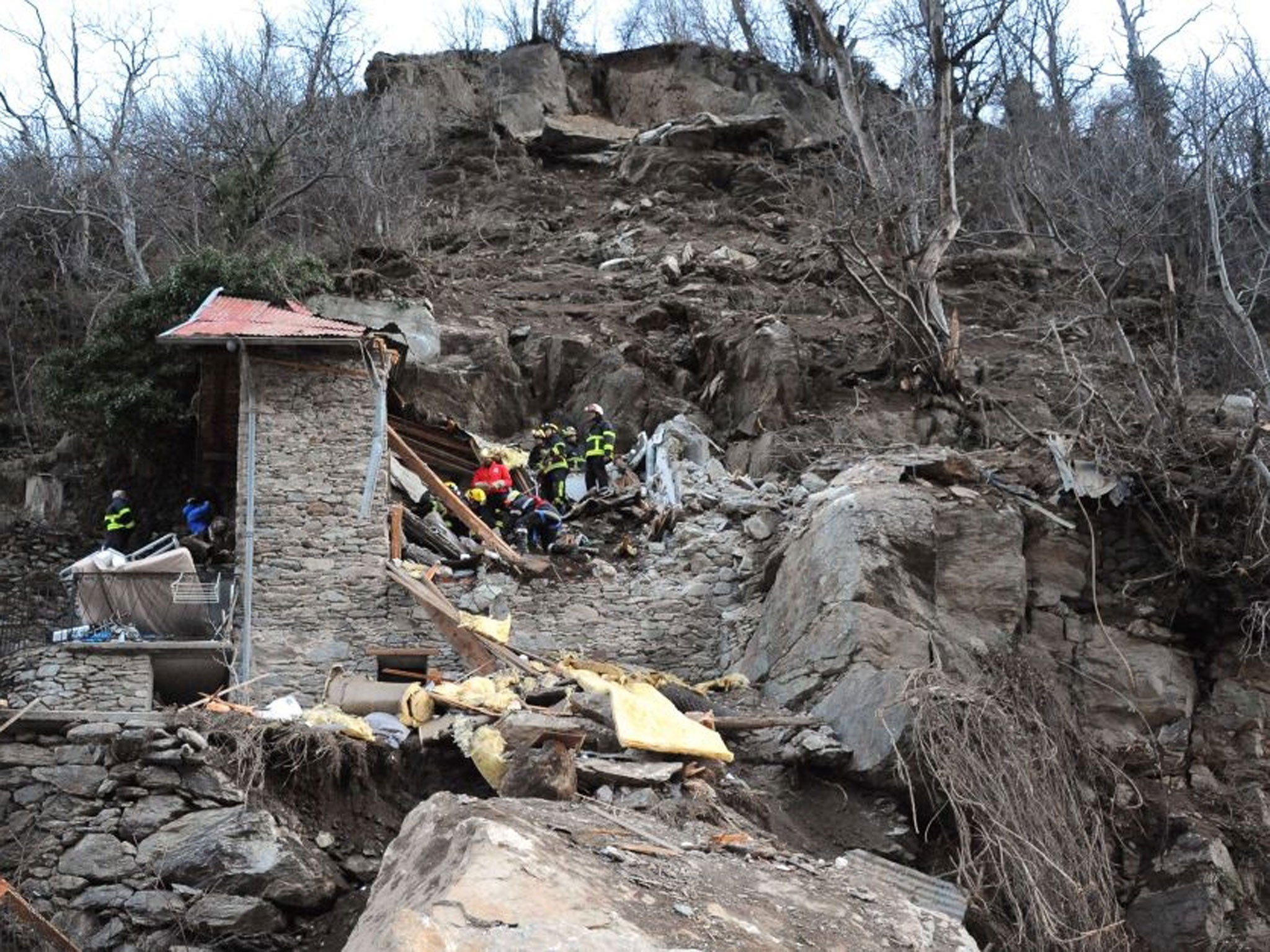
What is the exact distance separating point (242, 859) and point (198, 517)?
25.9 feet

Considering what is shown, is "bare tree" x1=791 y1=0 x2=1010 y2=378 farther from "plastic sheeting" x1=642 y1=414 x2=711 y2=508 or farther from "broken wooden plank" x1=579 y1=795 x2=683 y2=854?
"broken wooden plank" x1=579 y1=795 x2=683 y2=854

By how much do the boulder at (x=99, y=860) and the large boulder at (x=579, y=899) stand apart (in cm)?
295

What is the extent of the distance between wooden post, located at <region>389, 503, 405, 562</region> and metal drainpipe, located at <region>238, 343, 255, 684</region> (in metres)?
1.33

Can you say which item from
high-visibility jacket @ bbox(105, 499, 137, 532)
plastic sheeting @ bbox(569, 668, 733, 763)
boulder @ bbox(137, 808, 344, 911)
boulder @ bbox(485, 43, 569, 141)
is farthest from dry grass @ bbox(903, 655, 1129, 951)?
boulder @ bbox(485, 43, 569, 141)

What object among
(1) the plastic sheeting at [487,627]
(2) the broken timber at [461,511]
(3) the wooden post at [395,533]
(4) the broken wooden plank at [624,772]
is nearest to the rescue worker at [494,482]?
(2) the broken timber at [461,511]

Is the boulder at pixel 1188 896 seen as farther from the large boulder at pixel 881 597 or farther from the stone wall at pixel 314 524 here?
the stone wall at pixel 314 524

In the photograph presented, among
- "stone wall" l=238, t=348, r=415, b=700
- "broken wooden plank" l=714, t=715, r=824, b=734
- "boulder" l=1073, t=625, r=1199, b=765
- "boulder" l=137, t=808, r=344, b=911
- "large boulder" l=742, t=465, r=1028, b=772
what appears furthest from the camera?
"stone wall" l=238, t=348, r=415, b=700

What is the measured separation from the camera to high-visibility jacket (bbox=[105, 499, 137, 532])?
15656 millimetres

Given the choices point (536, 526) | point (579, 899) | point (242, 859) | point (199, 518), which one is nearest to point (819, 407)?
point (536, 526)

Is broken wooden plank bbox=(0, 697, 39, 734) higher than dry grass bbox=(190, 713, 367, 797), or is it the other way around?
broken wooden plank bbox=(0, 697, 39, 734)

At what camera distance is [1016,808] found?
9547 millimetres

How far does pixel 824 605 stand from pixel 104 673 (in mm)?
6793

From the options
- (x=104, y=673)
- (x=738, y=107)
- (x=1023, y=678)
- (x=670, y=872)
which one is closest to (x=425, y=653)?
(x=104, y=673)

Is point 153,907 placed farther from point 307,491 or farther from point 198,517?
point 198,517
